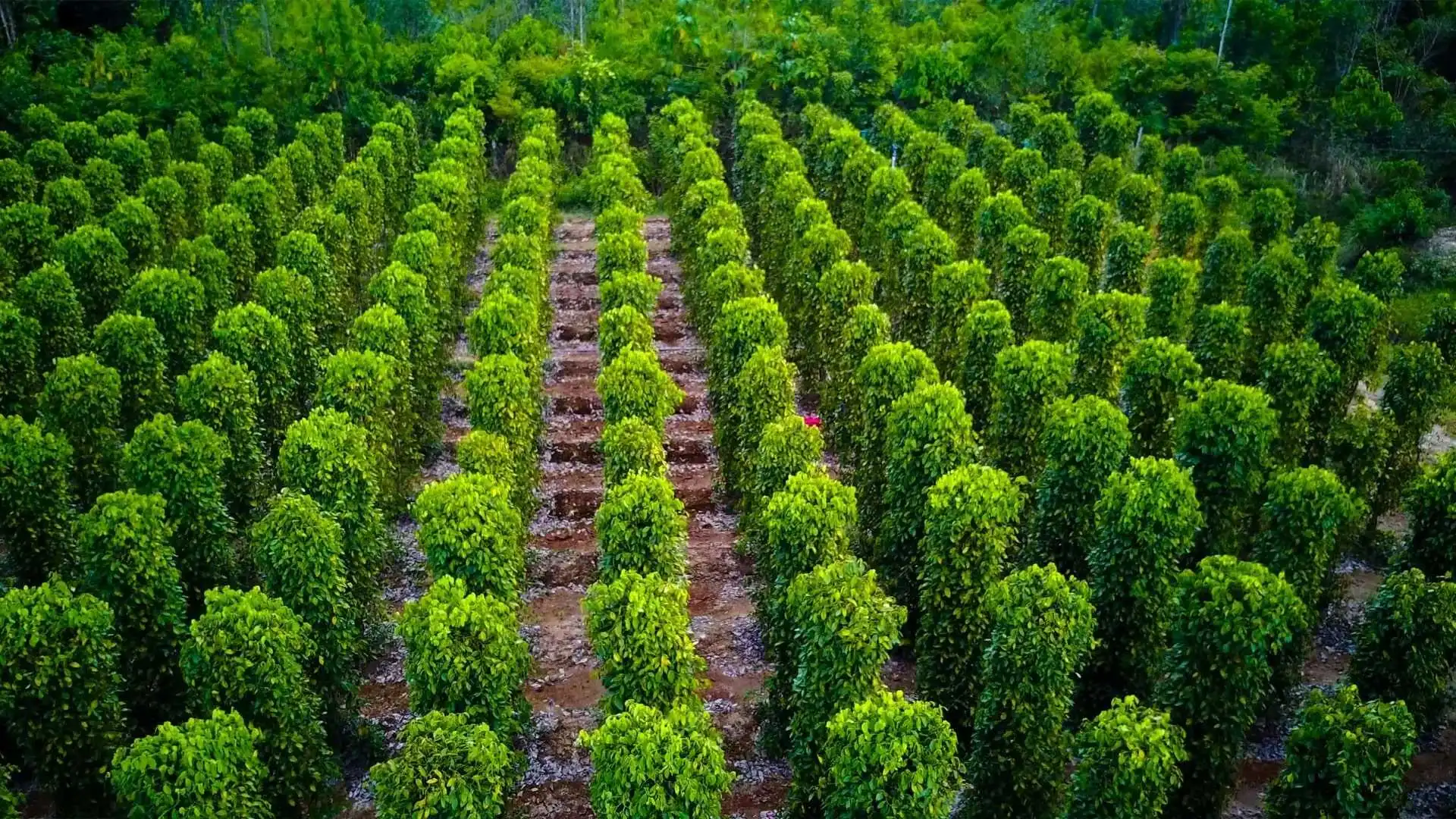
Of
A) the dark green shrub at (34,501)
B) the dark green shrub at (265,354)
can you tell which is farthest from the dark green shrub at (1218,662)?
the dark green shrub at (34,501)


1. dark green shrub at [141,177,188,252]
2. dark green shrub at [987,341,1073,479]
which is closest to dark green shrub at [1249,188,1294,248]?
dark green shrub at [987,341,1073,479]

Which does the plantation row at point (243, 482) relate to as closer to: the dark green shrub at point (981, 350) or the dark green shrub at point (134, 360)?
the dark green shrub at point (134, 360)

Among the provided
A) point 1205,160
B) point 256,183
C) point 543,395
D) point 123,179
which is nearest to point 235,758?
point 543,395

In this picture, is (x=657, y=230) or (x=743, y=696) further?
(x=657, y=230)

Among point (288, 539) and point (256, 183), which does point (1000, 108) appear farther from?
point (288, 539)

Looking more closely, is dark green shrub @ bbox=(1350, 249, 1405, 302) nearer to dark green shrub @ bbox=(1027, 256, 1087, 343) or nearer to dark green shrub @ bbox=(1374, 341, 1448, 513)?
dark green shrub @ bbox=(1374, 341, 1448, 513)

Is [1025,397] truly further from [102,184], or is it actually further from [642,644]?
[102,184]
